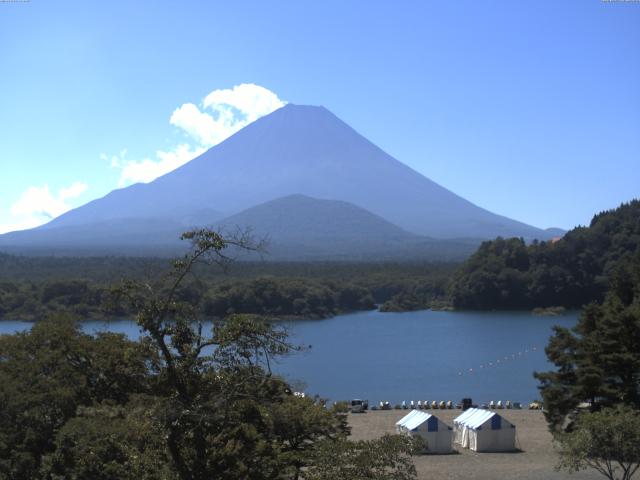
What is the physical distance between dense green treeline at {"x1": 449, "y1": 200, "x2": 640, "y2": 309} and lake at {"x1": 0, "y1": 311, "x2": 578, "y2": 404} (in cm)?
205

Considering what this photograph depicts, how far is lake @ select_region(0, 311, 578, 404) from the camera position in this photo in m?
22.6

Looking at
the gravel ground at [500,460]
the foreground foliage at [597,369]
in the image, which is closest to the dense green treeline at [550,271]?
the gravel ground at [500,460]

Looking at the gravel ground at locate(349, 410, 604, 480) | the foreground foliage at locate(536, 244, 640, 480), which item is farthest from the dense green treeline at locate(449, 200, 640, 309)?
the foreground foliage at locate(536, 244, 640, 480)

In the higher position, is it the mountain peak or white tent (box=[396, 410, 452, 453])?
the mountain peak

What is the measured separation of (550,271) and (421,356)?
1817 cm

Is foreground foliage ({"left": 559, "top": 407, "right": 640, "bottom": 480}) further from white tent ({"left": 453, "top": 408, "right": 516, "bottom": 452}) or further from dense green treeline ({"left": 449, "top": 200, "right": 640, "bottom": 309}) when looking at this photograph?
dense green treeline ({"left": 449, "top": 200, "right": 640, "bottom": 309})

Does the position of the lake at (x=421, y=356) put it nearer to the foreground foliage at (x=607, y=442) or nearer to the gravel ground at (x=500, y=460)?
the gravel ground at (x=500, y=460)

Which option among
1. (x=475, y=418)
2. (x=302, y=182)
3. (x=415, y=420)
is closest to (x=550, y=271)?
(x=475, y=418)

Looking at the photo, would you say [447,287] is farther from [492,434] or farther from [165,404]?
[165,404]

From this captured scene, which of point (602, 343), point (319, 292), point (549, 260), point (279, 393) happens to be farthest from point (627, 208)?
point (279, 393)

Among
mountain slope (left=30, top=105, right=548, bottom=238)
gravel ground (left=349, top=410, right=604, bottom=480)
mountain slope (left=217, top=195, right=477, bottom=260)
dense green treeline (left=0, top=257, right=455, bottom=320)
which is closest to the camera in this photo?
gravel ground (left=349, top=410, right=604, bottom=480)

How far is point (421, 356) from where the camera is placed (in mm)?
29156

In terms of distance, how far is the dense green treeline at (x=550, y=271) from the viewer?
147 ft

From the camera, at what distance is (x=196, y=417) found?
17.7 feet
